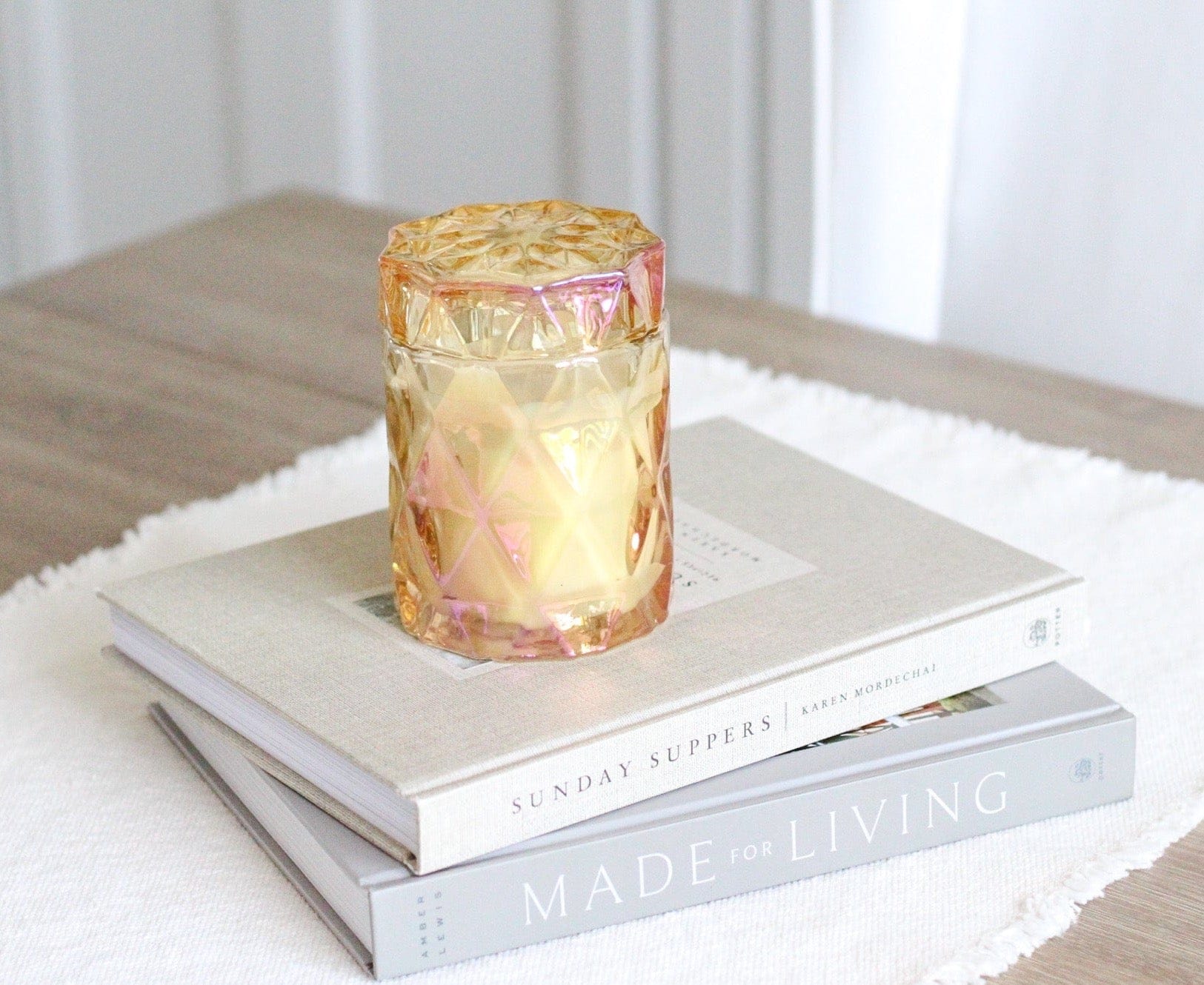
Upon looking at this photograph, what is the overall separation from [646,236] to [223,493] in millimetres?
412

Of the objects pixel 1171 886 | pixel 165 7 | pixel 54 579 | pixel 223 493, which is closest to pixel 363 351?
pixel 223 493

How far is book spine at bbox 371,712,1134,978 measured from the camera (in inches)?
18.9

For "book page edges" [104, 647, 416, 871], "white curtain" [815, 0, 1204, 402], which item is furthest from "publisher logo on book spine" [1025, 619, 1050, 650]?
"white curtain" [815, 0, 1204, 402]

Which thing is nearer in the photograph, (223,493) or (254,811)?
(254,811)

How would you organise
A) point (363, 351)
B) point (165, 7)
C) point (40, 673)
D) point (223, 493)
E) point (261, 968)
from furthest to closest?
point (165, 7)
point (363, 351)
point (223, 493)
point (40, 673)
point (261, 968)

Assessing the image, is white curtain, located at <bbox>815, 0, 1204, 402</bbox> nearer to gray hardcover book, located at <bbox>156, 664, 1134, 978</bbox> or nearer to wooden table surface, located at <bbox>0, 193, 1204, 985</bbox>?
wooden table surface, located at <bbox>0, 193, 1204, 985</bbox>

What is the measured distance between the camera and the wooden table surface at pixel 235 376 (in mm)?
881

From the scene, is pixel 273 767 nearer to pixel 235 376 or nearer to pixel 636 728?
pixel 636 728

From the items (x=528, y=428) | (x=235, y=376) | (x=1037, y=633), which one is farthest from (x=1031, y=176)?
(x=528, y=428)

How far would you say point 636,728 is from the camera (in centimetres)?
49

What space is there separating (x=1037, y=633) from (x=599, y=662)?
16cm

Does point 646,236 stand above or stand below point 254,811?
above

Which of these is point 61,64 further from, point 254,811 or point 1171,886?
point 1171,886

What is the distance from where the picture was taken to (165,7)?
2289mm
